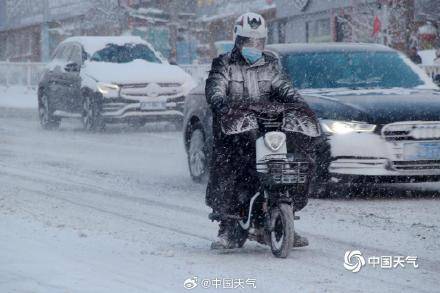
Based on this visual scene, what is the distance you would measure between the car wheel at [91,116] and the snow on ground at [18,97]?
11.0 meters

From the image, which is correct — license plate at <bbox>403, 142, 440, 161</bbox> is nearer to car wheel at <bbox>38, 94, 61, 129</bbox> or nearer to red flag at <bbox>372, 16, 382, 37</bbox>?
car wheel at <bbox>38, 94, 61, 129</bbox>

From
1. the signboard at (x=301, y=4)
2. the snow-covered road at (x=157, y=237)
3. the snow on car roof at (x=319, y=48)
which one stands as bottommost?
the snow-covered road at (x=157, y=237)

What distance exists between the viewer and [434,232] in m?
9.05

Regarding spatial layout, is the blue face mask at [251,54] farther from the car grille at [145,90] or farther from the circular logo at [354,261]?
the car grille at [145,90]

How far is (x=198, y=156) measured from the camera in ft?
41.6

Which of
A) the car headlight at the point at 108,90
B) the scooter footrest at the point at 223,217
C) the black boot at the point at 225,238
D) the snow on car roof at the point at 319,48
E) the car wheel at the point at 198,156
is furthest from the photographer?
the car headlight at the point at 108,90

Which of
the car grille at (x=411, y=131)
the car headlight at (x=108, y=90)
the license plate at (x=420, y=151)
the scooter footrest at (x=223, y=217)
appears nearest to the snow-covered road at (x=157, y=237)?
the scooter footrest at (x=223, y=217)

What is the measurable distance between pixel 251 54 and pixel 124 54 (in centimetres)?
1480

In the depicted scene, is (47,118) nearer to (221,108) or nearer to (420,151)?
(420,151)

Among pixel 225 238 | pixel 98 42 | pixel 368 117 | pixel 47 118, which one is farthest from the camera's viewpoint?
pixel 47 118

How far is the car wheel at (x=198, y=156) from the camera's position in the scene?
12.5 meters

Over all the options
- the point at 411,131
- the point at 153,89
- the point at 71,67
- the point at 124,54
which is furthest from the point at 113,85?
the point at 411,131

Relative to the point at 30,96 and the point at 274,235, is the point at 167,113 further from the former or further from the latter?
the point at 30,96

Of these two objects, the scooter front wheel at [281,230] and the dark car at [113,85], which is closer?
the scooter front wheel at [281,230]
